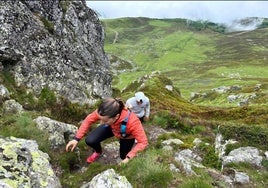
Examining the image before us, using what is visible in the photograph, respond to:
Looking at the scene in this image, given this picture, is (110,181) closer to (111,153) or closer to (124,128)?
(124,128)

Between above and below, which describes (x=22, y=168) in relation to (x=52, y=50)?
above

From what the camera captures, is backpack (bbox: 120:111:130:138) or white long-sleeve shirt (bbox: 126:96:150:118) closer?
backpack (bbox: 120:111:130:138)

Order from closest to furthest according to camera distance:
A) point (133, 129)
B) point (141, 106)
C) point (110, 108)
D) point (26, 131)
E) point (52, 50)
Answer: point (110, 108) < point (133, 129) < point (26, 131) < point (141, 106) < point (52, 50)

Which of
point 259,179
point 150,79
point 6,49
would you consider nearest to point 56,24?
point 6,49

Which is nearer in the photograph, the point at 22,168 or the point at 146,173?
the point at 22,168

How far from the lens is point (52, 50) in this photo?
30828 mm

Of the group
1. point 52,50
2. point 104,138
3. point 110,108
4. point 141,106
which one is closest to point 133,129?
point 110,108

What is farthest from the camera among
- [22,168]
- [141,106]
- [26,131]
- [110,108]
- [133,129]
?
[141,106]

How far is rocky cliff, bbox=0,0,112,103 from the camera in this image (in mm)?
26105

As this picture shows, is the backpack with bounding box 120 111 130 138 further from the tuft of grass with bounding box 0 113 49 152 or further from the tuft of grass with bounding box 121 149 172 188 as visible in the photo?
the tuft of grass with bounding box 0 113 49 152

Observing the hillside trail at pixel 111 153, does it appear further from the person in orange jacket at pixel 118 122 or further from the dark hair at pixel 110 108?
the dark hair at pixel 110 108

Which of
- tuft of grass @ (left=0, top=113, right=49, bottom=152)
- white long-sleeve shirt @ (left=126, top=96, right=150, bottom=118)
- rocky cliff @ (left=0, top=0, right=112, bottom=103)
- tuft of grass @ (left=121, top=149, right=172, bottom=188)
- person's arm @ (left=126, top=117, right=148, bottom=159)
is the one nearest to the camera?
tuft of grass @ (left=121, top=149, right=172, bottom=188)

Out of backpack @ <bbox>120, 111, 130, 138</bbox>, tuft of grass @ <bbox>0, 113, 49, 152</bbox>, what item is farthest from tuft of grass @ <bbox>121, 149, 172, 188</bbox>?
tuft of grass @ <bbox>0, 113, 49, 152</bbox>

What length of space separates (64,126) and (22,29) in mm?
14519
